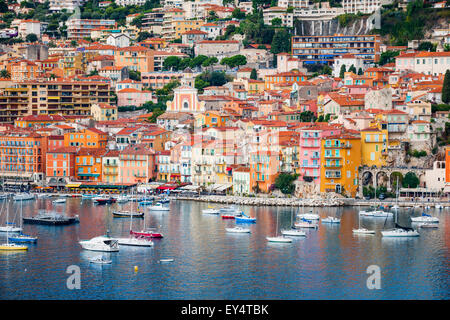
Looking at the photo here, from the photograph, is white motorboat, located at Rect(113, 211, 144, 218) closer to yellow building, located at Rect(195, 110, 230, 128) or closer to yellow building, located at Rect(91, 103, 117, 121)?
yellow building, located at Rect(195, 110, 230, 128)

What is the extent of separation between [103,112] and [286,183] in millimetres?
20670

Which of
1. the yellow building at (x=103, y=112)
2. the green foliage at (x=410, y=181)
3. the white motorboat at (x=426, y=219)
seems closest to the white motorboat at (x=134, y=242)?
the white motorboat at (x=426, y=219)

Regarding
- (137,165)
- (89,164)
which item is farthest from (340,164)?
(89,164)

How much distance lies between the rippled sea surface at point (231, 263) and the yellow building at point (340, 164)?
3545 mm

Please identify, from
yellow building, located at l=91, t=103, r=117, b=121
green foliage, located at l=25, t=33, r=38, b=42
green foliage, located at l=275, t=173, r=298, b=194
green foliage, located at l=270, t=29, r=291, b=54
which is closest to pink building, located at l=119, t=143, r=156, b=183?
green foliage, located at l=275, t=173, r=298, b=194

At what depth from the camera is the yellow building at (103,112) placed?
2847 inches

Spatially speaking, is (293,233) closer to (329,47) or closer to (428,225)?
(428,225)

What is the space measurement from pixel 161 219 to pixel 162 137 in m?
11.9

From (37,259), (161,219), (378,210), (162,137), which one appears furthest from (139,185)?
(37,259)

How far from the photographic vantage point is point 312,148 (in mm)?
54375

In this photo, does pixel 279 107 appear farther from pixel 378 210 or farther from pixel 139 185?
pixel 378 210

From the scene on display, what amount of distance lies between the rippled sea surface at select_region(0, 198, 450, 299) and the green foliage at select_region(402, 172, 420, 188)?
10.8ft

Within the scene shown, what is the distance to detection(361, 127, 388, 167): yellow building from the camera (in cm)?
5456

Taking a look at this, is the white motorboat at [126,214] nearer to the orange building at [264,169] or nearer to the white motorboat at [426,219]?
the orange building at [264,169]
